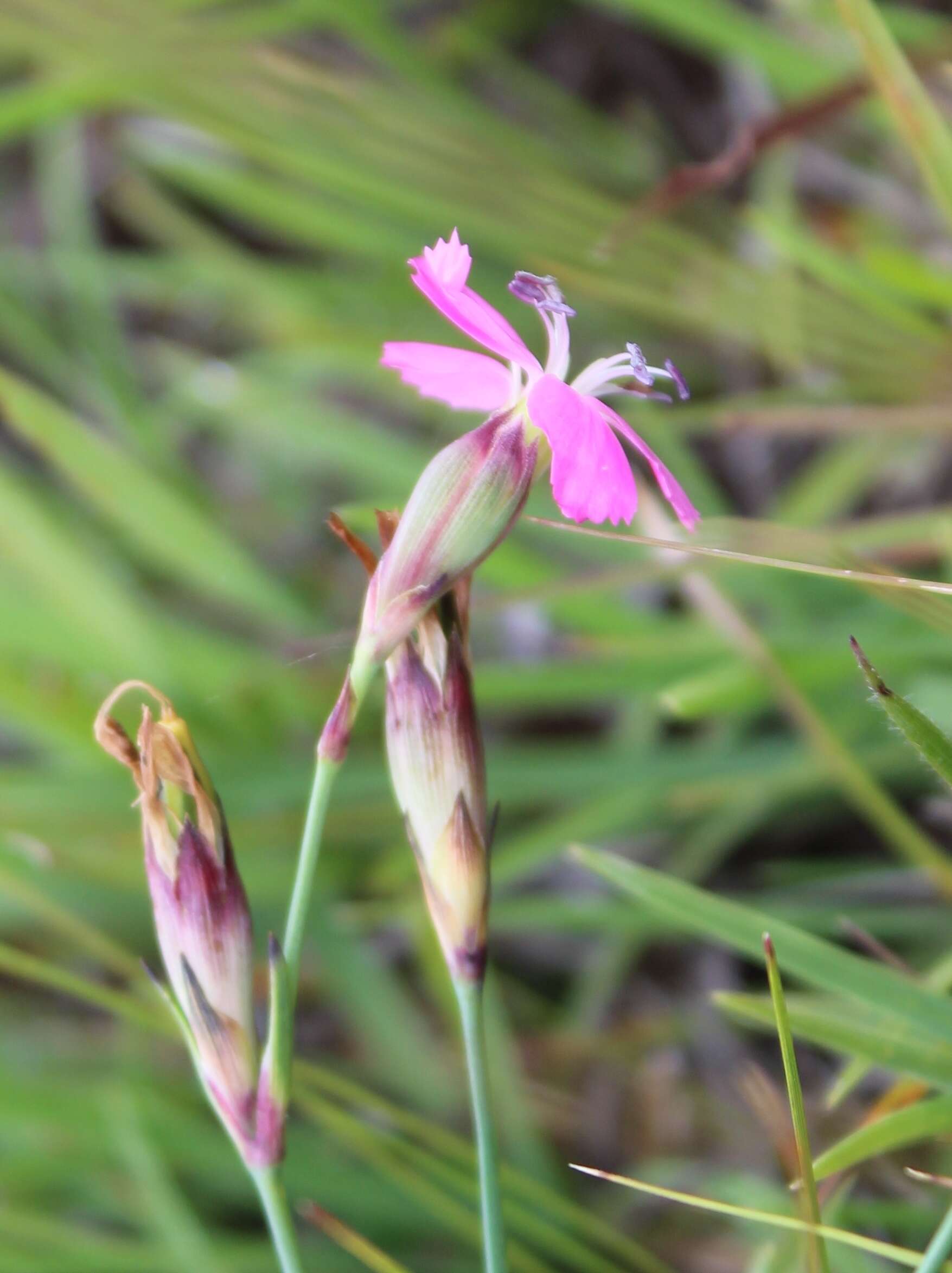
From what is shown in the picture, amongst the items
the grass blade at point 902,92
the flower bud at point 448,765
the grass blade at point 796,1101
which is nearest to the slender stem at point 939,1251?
the grass blade at point 796,1101

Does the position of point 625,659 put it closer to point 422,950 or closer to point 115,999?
point 422,950

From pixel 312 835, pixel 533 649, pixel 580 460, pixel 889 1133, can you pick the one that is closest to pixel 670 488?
pixel 580 460

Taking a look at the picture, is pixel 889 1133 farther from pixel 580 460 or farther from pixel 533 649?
pixel 533 649

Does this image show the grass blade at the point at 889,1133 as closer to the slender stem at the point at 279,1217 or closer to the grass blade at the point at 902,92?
the slender stem at the point at 279,1217

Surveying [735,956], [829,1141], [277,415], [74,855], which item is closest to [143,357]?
[277,415]

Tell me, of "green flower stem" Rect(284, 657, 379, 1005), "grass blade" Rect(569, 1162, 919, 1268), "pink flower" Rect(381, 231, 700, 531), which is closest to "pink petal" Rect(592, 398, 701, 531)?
"pink flower" Rect(381, 231, 700, 531)

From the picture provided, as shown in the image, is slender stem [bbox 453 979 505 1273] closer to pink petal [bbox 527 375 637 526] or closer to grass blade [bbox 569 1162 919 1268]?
grass blade [bbox 569 1162 919 1268]
